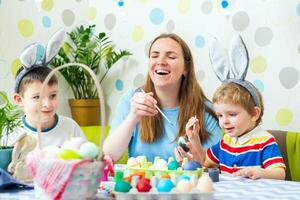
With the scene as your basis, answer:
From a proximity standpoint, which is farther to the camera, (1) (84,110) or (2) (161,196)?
(1) (84,110)

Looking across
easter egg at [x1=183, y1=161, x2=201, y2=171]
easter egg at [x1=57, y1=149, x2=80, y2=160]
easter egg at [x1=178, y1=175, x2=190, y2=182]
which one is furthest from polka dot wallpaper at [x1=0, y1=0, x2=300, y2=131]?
easter egg at [x1=57, y1=149, x2=80, y2=160]

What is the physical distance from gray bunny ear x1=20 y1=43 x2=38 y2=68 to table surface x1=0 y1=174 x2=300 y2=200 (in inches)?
22.7

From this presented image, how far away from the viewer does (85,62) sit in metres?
3.48

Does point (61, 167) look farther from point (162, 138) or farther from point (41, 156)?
point (162, 138)

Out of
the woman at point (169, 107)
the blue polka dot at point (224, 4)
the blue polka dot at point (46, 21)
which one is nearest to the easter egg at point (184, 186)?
the woman at point (169, 107)

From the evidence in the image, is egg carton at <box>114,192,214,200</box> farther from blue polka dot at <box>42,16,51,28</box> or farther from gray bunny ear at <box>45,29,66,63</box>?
blue polka dot at <box>42,16,51,28</box>

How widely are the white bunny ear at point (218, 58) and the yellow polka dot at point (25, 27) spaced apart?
5.38 ft

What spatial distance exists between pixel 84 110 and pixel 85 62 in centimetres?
34

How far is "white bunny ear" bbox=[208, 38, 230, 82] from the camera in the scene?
1979 mm

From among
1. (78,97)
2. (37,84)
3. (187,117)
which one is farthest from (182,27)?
(37,84)

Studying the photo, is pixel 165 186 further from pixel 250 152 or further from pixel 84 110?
pixel 84 110

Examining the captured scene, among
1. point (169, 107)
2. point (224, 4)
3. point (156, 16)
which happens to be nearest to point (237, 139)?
point (169, 107)

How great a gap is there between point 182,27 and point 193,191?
86.3 inches

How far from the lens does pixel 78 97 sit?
356cm
